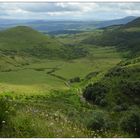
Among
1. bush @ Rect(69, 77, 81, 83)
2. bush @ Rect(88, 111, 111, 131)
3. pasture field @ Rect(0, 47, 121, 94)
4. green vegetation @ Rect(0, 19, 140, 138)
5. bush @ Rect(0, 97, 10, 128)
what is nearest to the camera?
bush @ Rect(0, 97, 10, 128)

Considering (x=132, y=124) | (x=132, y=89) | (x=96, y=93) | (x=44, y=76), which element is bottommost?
(x=96, y=93)

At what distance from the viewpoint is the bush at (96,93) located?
88650mm

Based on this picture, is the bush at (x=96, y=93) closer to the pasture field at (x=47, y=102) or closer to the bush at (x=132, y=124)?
the pasture field at (x=47, y=102)

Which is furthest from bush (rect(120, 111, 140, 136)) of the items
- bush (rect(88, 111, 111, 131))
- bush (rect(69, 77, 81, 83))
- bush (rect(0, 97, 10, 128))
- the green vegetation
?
bush (rect(69, 77, 81, 83))

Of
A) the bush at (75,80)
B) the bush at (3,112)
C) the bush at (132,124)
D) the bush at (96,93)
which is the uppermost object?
the bush at (3,112)

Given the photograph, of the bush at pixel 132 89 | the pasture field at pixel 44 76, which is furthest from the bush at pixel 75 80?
the bush at pixel 132 89

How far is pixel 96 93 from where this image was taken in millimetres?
93750

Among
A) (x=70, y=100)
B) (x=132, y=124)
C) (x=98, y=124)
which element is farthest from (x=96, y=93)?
(x=98, y=124)

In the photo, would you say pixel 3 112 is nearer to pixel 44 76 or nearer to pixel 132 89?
pixel 132 89

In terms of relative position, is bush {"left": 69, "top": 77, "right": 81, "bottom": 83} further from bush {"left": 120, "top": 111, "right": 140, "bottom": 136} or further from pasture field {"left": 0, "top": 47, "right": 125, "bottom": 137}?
bush {"left": 120, "top": 111, "right": 140, "bottom": 136}

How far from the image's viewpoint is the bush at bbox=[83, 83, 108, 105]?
88.7 metres

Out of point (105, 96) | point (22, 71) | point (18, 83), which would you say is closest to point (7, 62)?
point (22, 71)

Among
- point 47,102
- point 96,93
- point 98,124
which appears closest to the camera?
point 98,124

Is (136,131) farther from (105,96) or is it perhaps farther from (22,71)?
(22,71)
